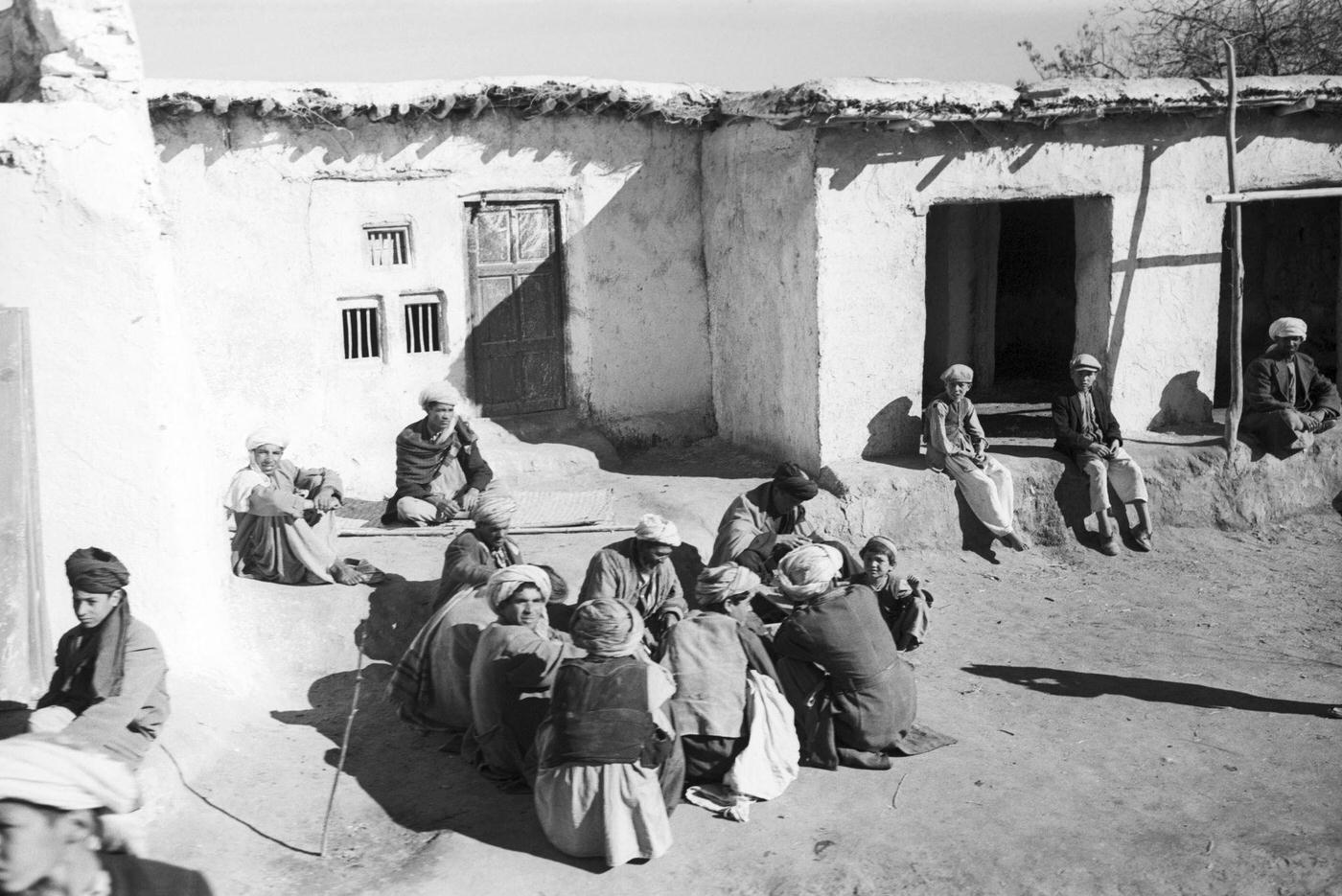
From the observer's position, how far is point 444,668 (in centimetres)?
664

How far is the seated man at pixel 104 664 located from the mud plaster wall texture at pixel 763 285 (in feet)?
17.7

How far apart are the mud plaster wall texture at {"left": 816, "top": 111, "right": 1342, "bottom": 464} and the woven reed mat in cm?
171

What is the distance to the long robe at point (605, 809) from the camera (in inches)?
216

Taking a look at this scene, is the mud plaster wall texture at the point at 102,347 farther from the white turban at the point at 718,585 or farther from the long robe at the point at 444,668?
the white turban at the point at 718,585

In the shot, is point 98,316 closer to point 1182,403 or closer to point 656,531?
point 656,531

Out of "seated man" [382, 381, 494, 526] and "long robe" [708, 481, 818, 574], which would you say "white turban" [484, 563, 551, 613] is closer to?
"long robe" [708, 481, 818, 574]

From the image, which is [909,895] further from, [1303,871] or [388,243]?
[388,243]

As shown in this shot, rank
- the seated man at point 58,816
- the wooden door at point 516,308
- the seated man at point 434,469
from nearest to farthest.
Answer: the seated man at point 58,816, the seated man at point 434,469, the wooden door at point 516,308

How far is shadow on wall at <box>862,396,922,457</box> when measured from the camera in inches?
389

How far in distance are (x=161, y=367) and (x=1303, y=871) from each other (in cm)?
538

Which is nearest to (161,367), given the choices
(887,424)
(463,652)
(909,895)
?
(463,652)

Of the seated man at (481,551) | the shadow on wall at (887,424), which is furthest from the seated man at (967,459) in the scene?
the seated man at (481,551)

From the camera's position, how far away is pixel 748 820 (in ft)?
19.5

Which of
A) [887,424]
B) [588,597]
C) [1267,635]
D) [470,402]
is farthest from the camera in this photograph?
[470,402]
